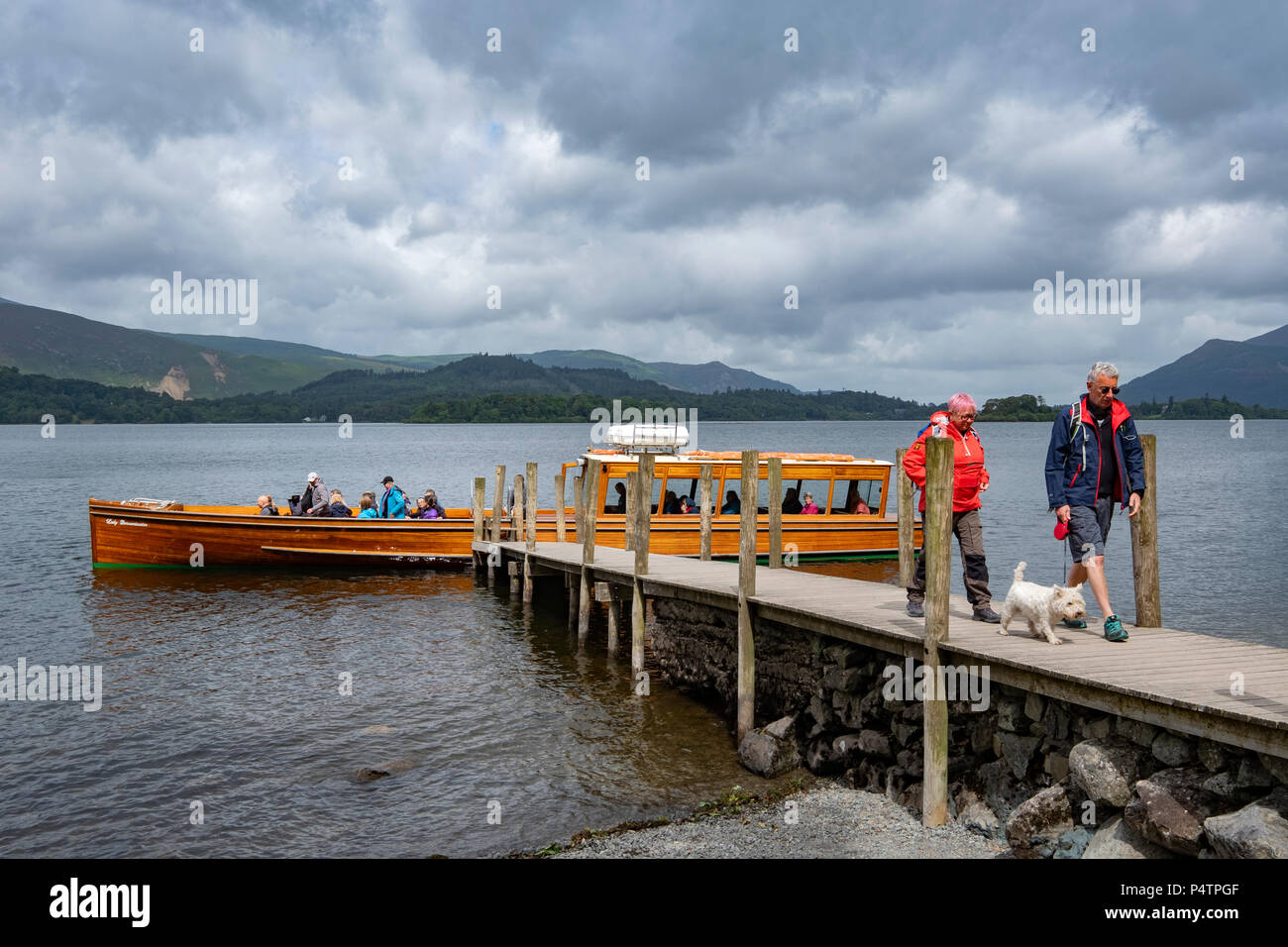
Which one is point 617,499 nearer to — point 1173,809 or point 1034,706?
point 1034,706

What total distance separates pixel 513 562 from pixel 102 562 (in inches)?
460

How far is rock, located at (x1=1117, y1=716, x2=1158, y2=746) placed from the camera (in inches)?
250

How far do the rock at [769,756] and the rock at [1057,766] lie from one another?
3.34 metres

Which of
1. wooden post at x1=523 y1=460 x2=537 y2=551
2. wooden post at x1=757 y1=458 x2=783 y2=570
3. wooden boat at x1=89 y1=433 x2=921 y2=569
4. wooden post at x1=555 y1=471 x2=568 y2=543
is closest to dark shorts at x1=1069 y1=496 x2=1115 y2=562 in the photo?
wooden post at x1=757 y1=458 x2=783 y2=570

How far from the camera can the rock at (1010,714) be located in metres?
7.56

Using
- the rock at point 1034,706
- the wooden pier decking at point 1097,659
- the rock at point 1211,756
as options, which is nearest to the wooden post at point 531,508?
the wooden pier decking at point 1097,659

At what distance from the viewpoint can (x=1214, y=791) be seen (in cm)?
578

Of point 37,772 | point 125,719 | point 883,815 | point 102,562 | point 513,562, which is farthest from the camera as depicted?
point 102,562

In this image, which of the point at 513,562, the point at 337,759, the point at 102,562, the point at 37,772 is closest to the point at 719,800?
the point at 337,759

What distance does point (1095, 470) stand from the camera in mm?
8023

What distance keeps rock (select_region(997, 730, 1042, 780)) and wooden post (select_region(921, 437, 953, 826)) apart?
0.48 metres

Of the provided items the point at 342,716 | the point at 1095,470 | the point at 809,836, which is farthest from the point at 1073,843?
the point at 342,716

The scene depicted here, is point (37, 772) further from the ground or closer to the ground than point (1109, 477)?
closer to the ground

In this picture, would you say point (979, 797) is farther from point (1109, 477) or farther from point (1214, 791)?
point (1109, 477)
